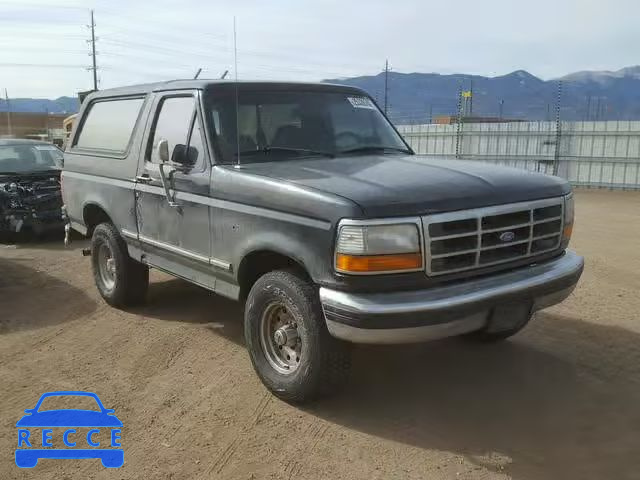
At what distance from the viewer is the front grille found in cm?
336

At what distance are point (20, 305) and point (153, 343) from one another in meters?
2.14

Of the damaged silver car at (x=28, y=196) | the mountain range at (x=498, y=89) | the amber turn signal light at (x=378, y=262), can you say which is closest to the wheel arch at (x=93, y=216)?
the amber turn signal light at (x=378, y=262)

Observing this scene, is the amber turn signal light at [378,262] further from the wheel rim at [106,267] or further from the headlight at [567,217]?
the wheel rim at [106,267]

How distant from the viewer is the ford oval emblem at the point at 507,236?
11.9ft

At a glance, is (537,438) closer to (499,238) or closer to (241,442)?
(499,238)

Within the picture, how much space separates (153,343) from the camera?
511 cm

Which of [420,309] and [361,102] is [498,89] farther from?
[420,309]

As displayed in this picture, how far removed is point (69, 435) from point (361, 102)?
11.3 feet

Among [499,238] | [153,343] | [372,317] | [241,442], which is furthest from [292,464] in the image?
[153,343]

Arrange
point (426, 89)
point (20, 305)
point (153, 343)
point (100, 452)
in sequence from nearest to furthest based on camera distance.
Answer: point (100, 452) < point (153, 343) < point (20, 305) < point (426, 89)

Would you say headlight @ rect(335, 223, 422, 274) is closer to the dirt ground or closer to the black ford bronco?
the black ford bronco

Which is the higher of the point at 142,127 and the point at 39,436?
the point at 142,127

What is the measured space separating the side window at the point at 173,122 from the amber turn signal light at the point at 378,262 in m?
1.99

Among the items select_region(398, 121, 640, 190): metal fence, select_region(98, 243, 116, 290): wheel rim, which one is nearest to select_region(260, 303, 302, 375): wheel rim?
select_region(98, 243, 116, 290): wheel rim
